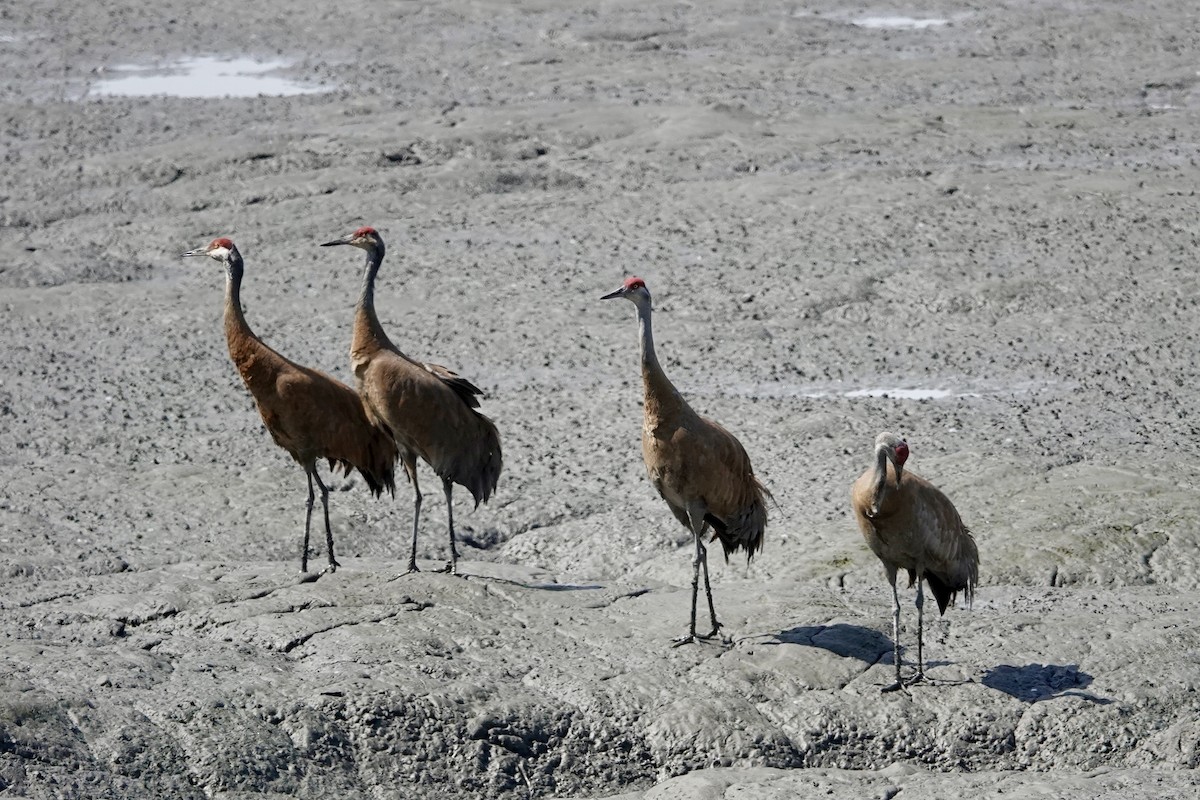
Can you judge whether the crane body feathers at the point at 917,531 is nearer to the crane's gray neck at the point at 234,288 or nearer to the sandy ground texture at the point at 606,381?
the sandy ground texture at the point at 606,381

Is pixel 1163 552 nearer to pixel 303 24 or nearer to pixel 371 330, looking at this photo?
pixel 371 330

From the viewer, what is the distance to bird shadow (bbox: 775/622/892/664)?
8266 millimetres

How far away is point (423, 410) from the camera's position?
360 inches

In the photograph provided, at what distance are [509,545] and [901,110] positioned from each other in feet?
31.0

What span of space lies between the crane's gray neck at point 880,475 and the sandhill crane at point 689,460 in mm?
925

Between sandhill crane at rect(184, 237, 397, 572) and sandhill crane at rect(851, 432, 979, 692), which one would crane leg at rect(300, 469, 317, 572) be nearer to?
sandhill crane at rect(184, 237, 397, 572)

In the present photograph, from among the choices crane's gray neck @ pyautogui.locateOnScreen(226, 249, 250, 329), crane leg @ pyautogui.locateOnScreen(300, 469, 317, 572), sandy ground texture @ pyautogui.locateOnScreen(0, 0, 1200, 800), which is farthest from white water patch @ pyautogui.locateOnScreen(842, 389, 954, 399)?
crane's gray neck @ pyautogui.locateOnScreen(226, 249, 250, 329)

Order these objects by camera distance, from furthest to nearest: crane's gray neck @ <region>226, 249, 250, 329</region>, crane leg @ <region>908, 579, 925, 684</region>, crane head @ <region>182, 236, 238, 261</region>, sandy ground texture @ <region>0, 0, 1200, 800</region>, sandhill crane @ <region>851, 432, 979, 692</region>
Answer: crane head @ <region>182, 236, 238, 261</region> < crane's gray neck @ <region>226, 249, 250, 329</region> < crane leg @ <region>908, 579, 925, 684</region> < sandhill crane @ <region>851, 432, 979, 692</region> < sandy ground texture @ <region>0, 0, 1200, 800</region>

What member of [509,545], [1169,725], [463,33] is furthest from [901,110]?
[1169,725]

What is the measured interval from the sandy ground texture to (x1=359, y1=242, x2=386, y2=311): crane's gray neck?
154 cm

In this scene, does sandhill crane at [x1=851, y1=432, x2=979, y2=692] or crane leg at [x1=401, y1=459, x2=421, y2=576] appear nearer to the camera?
sandhill crane at [x1=851, y1=432, x2=979, y2=692]

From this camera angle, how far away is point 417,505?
9.45 metres

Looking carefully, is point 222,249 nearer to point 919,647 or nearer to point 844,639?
point 844,639

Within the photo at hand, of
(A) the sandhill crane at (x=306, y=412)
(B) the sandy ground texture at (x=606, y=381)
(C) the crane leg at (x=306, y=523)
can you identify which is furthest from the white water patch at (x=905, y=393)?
(C) the crane leg at (x=306, y=523)
